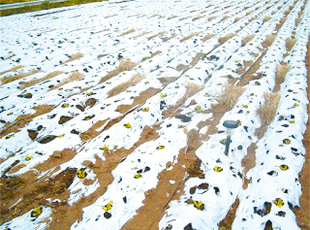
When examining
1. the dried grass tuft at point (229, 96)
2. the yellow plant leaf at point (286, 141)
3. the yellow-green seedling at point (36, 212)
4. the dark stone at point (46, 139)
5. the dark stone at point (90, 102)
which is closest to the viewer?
the yellow-green seedling at point (36, 212)

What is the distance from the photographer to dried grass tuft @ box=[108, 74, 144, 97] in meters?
7.95

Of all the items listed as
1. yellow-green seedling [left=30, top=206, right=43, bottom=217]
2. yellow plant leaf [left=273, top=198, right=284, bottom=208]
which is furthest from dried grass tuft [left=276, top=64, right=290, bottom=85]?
yellow-green seedling [left=30, top=206, right=43, bottom=217]

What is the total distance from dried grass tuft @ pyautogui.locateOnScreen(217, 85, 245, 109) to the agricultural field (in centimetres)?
4

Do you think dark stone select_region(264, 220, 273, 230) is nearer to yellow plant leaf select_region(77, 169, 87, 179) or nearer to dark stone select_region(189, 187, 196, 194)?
dark stone select_region(189, 187, 196, 194)

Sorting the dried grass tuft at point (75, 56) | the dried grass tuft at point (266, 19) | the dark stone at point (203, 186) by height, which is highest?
the dried grass tuft at point (266, 19)

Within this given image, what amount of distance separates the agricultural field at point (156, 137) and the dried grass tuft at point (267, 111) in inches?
1.3

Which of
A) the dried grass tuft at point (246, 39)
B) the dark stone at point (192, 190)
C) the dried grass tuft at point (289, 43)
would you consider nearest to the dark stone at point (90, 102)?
the dark stone at point (192, 190)

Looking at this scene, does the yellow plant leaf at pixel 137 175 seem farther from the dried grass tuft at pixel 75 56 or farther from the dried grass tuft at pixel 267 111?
the dried grass tuft at pixel 75 56

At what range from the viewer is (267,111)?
625 cm

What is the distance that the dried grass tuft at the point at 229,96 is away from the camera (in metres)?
6.84

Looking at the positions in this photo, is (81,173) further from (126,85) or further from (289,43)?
(289,43)

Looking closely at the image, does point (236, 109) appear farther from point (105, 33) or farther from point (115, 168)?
point (105, 33)

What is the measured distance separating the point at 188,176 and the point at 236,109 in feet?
9.31

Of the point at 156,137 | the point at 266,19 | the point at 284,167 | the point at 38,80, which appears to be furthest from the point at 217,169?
the point at 266,19
